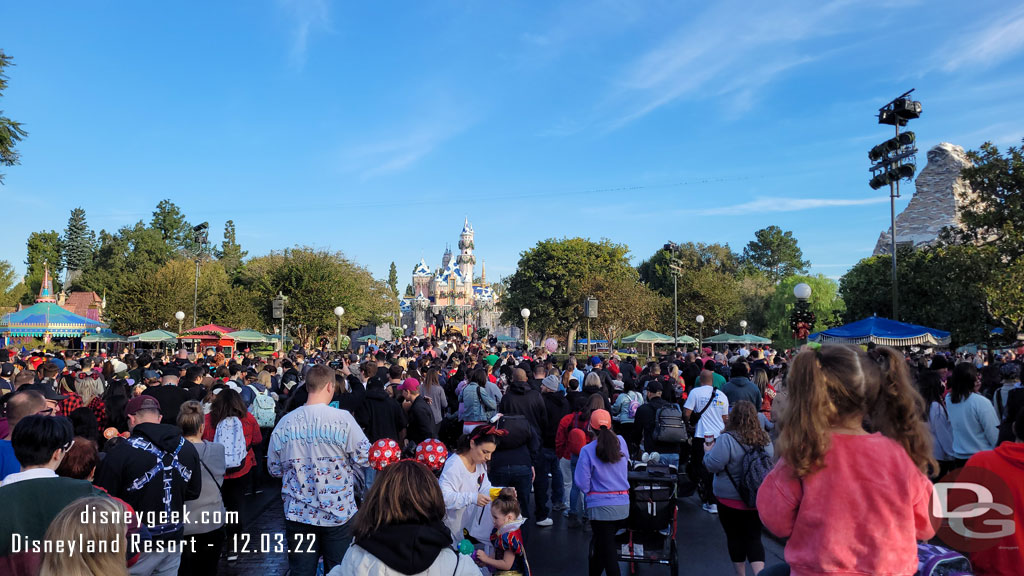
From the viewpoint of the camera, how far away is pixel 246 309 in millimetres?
48156

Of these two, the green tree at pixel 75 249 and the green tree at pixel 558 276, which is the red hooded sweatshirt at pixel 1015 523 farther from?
the green tree at pixel 75 249

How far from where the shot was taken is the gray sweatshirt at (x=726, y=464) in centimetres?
495

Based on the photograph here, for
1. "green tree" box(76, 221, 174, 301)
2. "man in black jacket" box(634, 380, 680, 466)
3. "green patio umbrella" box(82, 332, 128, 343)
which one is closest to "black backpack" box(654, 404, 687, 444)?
"man in black jacket" box(634, 380, 680, 466)

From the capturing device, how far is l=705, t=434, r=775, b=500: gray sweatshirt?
495 cm

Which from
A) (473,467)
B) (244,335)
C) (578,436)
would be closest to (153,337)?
(244,335)

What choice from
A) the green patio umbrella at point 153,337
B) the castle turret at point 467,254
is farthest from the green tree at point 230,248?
the green patio umbrella at point 153,337

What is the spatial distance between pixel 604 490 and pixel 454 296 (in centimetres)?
10991

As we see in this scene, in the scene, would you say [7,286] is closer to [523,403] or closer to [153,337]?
[153,337]

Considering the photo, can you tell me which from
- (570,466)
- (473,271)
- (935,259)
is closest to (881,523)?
(570,466)

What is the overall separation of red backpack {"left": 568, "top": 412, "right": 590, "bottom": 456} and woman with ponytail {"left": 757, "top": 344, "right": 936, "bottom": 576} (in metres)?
5.18

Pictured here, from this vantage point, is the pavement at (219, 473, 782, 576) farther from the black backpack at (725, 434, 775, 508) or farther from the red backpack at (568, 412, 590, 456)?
the black backpack at (725, 434, 775, 508)

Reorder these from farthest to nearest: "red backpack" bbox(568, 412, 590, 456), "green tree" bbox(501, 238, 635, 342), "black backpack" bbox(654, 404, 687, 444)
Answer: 1. "green tree" bbox(501, 238, 635, 342)
2. "black backpack" bbox(654, 404, 687, 444)
3. "red backpack" bbox(568, 412, 590, 456)

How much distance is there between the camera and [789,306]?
56.8 m

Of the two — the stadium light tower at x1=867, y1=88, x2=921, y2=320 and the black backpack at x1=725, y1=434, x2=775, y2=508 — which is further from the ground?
the stadium light tower at x1=867, y1=88, x2=921, y2=320
